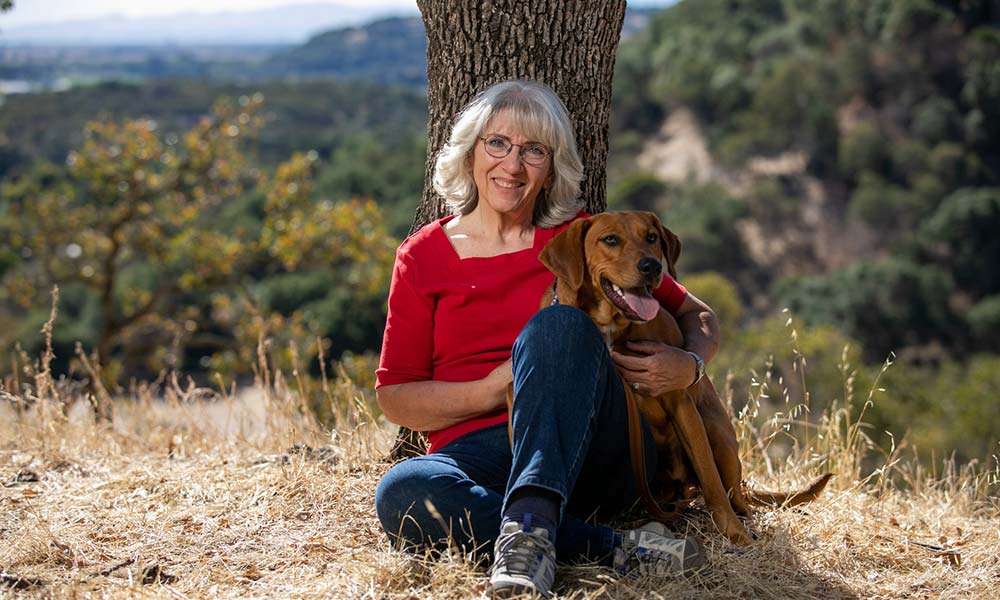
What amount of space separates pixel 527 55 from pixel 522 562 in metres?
2.03

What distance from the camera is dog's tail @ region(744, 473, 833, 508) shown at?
3.31 m

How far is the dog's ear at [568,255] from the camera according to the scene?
2990 mm

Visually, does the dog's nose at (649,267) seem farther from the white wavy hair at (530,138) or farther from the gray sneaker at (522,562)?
the gray sneaker at (522,562)

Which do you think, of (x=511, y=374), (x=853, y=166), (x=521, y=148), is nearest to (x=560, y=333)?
(x=511, y=374)

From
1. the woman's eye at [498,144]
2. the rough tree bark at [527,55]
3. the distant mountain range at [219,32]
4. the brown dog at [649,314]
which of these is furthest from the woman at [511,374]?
the distant mountain range at [219,32]

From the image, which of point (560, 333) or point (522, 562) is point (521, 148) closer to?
point (560, 333)

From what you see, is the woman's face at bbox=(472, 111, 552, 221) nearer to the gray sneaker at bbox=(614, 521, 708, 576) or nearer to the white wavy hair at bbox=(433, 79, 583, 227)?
the white wavy hair at bbox=(433, 79, 583, 227)

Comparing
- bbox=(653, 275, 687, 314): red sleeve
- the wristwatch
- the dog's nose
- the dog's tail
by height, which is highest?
the dog's nose

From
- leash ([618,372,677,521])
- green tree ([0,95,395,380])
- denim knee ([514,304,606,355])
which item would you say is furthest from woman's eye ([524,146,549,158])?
green tree ([0,95,395,380])

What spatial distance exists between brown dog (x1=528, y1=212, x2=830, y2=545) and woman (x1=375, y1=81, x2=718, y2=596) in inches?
4.4

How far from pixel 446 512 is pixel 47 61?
11412 cm

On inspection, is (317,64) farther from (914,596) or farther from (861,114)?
(914,596)

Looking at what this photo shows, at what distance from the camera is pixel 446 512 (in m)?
2.76

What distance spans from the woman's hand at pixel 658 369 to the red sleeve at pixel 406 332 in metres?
0.63
